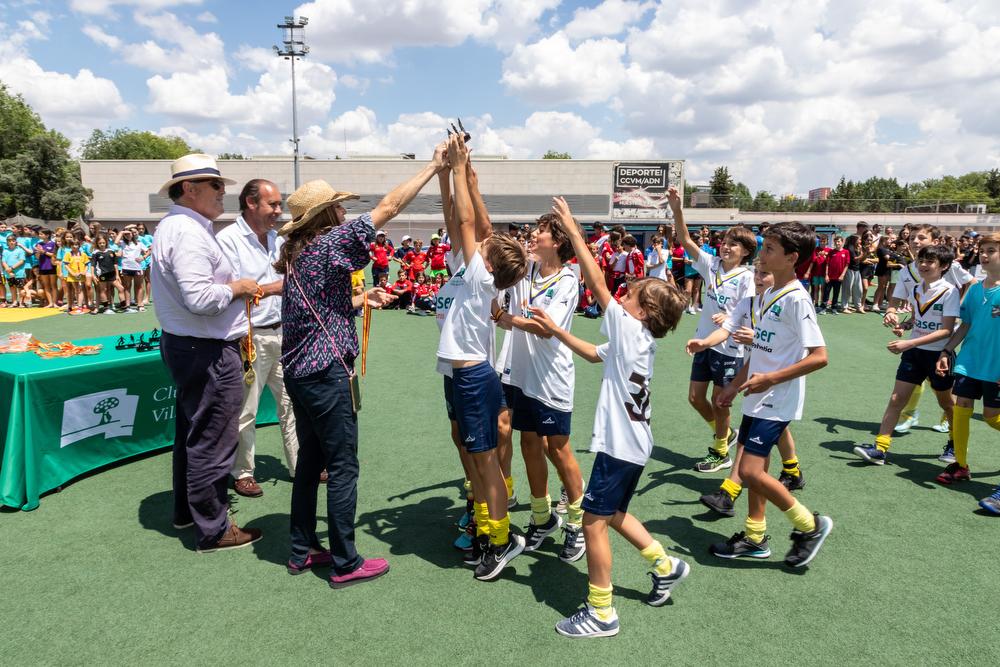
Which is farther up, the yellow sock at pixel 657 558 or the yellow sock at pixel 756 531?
the yellow sock at pixel 657 558

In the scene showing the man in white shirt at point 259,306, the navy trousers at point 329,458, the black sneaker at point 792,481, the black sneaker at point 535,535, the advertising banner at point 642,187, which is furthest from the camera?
the advertising banner at point 642,187

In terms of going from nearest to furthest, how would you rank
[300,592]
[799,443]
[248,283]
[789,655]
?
[789,655] < [300,592] < [248,283] < [799,443]

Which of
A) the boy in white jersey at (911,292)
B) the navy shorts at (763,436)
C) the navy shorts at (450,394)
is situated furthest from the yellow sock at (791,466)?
the navy shorts at (450,394)

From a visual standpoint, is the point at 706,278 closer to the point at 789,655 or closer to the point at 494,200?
the point at 789,655

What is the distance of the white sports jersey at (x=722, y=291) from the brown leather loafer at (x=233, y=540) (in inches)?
146

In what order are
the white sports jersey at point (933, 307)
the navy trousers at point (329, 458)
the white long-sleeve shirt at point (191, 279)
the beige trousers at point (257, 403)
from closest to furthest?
the navy trousers at point (329, 458) < the white long-sleeve shirt at point (191, 279) < the beige trousers at point (257, 403) < the white sports jersey at point (933, 307)

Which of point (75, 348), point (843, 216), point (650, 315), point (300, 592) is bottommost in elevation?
point (300, 592)

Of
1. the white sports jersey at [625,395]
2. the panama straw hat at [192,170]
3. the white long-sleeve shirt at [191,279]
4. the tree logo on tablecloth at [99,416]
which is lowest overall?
the tree logo on tablecloth at [99,416]

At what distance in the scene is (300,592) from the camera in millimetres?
3188

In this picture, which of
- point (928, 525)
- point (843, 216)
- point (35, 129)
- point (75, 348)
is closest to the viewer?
point (928, 525)

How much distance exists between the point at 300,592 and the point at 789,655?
2483 mm

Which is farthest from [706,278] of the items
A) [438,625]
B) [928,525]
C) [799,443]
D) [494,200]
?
[494,200]

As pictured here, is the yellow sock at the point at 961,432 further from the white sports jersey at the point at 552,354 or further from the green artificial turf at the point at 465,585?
the white sports jersey at the point at 552,354

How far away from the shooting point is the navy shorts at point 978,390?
14.7 ft
